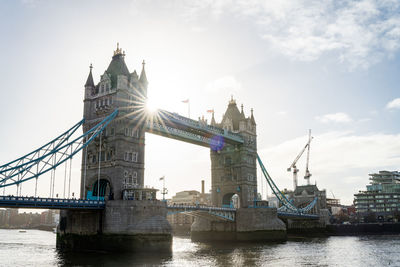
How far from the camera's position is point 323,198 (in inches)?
5217

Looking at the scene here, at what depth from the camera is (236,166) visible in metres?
87.1

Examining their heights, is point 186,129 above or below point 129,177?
above

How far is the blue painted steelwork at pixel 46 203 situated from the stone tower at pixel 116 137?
598 centimetres

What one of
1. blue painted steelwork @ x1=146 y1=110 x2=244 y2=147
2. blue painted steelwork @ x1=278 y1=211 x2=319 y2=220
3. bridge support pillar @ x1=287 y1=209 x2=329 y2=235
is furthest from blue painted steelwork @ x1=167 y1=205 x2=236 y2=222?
bridge support pillar @ x1=287 y1=209 x2=329 y2=235

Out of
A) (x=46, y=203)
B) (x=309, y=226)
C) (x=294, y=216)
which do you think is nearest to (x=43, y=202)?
(x=46, y=203)

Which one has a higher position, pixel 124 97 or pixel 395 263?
pixel 124 97

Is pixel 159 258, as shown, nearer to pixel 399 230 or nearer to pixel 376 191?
pixel 399 230

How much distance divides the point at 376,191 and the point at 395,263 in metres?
126

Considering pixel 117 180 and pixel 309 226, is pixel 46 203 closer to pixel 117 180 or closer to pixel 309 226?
pixel 117 180

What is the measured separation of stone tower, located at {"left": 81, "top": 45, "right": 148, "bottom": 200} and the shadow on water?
34.3 feet

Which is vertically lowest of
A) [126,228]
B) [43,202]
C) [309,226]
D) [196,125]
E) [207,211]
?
[309,226]

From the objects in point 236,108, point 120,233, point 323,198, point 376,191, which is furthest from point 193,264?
point 376,191

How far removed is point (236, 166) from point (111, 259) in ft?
153

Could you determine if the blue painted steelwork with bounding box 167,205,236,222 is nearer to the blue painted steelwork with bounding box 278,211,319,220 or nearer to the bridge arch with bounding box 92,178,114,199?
the bridge arch with bounding box 92,178,114,199
